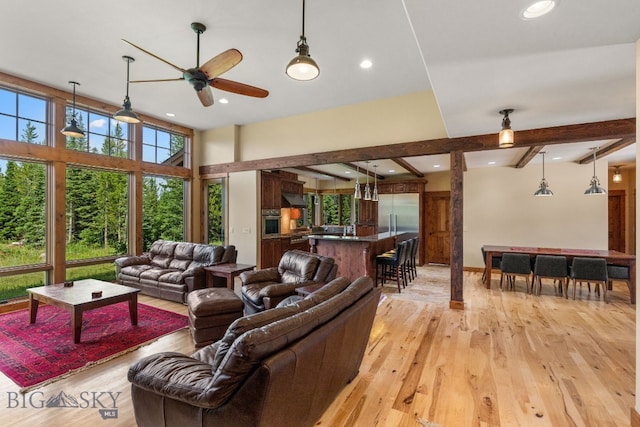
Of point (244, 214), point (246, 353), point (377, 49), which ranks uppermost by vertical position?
point (377, 49)

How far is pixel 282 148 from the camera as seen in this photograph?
650 cm

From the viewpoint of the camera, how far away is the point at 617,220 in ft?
25.9

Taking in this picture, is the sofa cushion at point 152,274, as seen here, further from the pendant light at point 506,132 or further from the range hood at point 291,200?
the pendant light at point 506,132

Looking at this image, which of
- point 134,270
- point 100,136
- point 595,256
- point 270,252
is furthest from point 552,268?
point 100,136

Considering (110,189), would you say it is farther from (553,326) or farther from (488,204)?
(488,204)

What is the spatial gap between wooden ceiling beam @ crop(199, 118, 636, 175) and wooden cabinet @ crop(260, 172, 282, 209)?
1.54 feet

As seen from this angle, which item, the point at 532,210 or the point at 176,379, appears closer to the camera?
the point at 176,379

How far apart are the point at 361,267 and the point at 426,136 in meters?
2.74

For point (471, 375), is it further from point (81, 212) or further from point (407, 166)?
point (81, 212)

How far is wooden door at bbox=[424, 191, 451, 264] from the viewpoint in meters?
8.71

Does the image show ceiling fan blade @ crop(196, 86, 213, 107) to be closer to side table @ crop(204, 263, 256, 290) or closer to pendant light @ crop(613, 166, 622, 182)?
side table @ crop(204, 263, 256, 290)

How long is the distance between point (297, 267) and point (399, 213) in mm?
5731

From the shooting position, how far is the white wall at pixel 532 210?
667 cm

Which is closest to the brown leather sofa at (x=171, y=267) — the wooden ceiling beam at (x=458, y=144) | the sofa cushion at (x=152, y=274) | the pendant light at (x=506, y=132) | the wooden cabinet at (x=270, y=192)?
the sofa cushion at (x=152, y=274)
